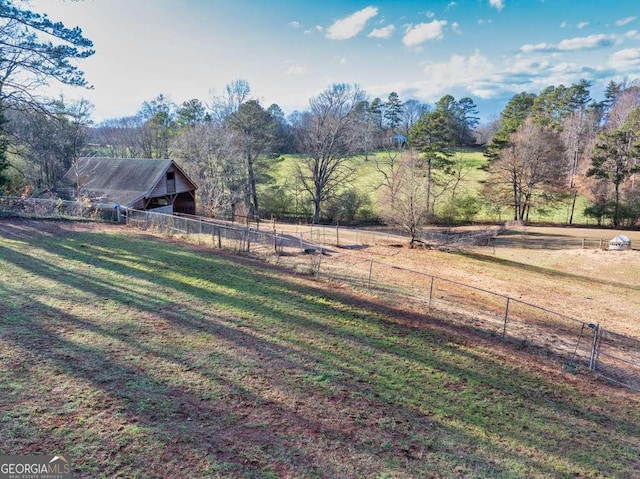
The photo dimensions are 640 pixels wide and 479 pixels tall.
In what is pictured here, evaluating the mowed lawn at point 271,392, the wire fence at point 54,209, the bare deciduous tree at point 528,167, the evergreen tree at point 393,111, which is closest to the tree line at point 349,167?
the bare deciduous tree at point 528,167

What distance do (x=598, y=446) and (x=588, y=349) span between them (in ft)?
17.6

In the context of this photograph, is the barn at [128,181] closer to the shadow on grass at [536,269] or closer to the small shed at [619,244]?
the shadow on grass at [536,269]

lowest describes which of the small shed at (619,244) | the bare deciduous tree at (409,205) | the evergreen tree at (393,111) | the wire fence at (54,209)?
the small shed at (619,244)

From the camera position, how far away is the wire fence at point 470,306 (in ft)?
29.3

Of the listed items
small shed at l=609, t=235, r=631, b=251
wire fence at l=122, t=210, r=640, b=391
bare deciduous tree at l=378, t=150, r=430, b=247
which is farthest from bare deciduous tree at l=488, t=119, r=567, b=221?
wire fence at l=122, t=210, r=640, b=391

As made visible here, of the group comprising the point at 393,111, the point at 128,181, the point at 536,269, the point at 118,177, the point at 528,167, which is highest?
the point at 393,111

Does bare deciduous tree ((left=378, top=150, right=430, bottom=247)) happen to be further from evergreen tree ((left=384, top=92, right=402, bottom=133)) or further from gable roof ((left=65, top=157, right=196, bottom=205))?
evergreen tree ((left=384, top=92, right=402, bottom=133))

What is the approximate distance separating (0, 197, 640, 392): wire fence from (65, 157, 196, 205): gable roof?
4.23 metres

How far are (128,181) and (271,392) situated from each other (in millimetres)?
24723

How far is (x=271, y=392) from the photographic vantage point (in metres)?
5.63

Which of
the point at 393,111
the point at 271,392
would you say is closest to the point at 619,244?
the point at 271,392

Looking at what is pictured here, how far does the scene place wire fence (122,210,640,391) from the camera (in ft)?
29.3
